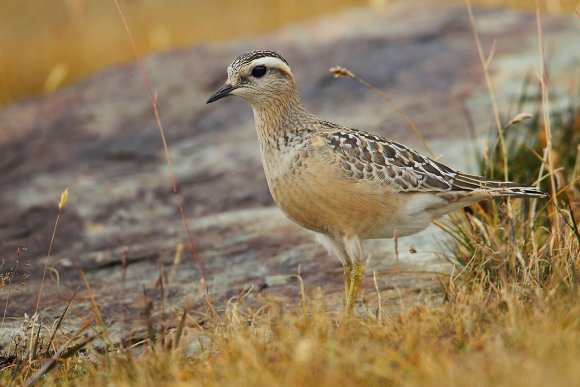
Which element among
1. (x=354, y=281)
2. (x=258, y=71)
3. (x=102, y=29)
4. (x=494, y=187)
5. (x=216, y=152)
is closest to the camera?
(x=354, y=281)

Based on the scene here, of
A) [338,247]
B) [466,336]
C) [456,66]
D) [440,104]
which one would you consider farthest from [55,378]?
[456,66]

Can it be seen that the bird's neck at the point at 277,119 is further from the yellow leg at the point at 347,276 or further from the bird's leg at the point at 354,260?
the yellow leg at the point at 347,276

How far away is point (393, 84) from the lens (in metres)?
9.89

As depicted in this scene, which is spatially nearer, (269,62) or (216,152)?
(269,62)

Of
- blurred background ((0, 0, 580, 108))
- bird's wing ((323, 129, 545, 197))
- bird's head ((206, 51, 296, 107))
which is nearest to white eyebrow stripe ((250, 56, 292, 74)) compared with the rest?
bird's head ((206, 51, 296, 107))

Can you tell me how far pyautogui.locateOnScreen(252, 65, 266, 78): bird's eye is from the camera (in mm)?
5699

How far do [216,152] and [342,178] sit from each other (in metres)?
3.89

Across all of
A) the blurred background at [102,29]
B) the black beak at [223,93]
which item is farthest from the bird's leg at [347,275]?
the blurred background at [102,29]

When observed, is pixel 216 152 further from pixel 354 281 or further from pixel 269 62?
pixel 354 281

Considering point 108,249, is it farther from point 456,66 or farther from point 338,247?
point 456,66

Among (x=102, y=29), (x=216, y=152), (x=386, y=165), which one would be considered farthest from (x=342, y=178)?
(x=102, y=29)

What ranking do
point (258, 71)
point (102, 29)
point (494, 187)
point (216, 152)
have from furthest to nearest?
point (102, 29) < point (216, 152) < point (258, 71) < point (494, 187)

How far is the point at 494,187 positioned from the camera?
5.61 metres

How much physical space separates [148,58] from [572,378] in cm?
887
